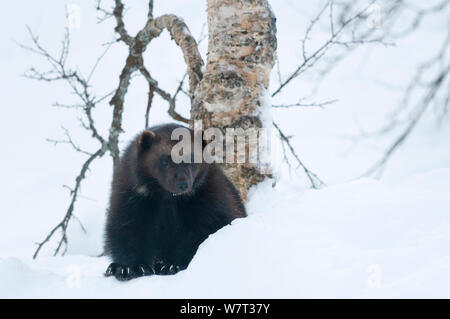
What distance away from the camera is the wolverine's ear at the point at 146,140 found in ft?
11.4

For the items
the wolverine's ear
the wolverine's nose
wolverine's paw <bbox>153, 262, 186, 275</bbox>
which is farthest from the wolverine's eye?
wolverine's paw <bbox>153, 262, 186, 275</bbox>

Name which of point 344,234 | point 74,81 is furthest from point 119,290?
point 74,81

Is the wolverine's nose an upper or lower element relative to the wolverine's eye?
lower

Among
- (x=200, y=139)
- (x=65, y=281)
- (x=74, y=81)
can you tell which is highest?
(x=74, y=81)

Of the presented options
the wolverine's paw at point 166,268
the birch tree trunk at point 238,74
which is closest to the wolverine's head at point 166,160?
the wolverine's paw at point 166,268

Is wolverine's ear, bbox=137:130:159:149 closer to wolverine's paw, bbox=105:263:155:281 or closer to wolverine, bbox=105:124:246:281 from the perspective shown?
wolverine, bbox=105:124:246:281

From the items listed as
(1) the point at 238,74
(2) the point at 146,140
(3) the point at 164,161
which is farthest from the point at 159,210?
(1) the point at 238,74

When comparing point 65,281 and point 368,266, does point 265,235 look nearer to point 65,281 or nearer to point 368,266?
point 368,266

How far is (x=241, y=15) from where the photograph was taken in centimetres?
460

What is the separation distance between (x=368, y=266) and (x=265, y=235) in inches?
23.8

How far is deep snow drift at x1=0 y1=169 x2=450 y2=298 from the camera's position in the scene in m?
2.09

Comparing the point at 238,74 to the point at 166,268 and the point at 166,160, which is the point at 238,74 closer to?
the point at 166,160

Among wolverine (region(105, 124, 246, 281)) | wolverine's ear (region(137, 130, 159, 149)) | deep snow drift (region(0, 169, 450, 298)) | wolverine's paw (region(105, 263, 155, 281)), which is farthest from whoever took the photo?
wolverine's ear (region(137, 130, 159, 149))
